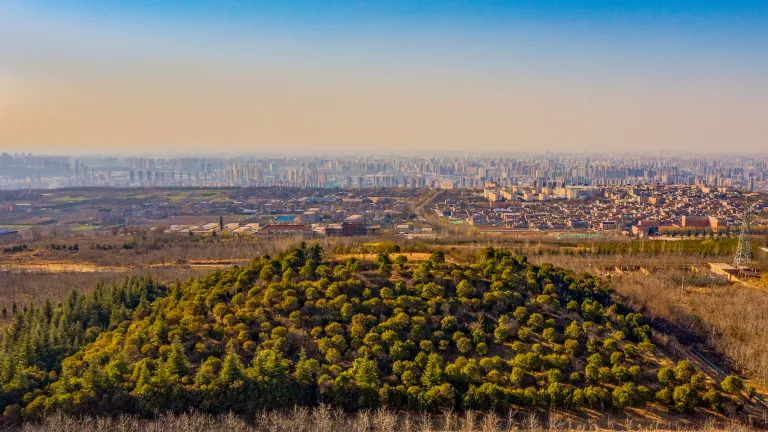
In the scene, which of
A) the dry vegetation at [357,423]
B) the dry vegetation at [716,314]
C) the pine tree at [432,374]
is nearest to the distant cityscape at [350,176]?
the dry vegetation at [716,314]

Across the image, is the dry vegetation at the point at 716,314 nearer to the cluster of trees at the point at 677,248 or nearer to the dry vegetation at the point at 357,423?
the dry vegetation at the point at 357,423

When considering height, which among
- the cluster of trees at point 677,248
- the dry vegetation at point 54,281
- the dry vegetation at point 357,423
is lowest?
the dry vegetation at point 54,281

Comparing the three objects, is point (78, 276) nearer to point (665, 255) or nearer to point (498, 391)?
point (498, 391)

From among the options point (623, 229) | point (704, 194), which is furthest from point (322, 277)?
point (704, 194)

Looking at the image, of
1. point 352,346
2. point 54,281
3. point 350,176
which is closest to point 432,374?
point 352,346

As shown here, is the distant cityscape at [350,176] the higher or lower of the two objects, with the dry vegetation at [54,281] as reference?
higher

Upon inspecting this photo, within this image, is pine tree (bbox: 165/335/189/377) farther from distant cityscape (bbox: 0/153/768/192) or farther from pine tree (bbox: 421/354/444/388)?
distant cityscape (bbox: 0/153/768/192)
